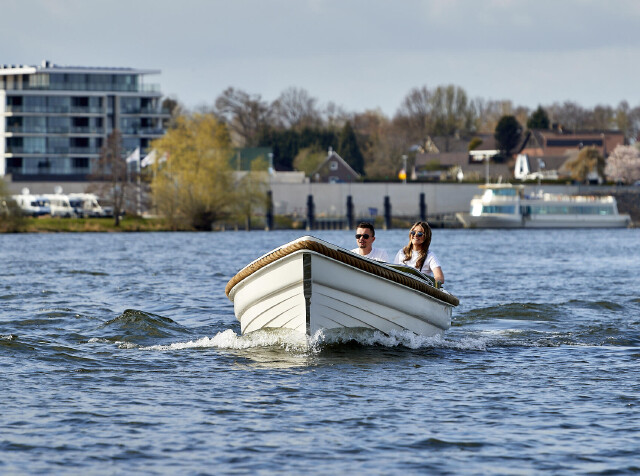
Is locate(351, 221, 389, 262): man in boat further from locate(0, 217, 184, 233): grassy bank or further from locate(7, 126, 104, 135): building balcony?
locate(7, 126, 104, 135): building balcony

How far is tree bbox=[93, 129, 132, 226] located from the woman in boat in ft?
232

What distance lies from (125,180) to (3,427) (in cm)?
8117

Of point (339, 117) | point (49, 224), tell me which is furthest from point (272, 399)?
point (339, 117)

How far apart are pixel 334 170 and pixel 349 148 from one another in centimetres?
676

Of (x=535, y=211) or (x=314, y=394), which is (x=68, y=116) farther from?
(x=314, y=394)

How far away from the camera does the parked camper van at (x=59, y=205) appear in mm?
93000

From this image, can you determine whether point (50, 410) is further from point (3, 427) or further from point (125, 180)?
point (125, 180)

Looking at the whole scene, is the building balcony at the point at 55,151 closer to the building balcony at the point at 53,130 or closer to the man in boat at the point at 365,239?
the building balcony at the point at 53,130

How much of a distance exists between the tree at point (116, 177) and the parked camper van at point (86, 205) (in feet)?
3.94

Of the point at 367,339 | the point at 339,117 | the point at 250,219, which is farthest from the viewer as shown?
the point at 339,117

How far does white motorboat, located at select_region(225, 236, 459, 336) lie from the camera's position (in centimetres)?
1406

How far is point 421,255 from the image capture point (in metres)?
15.8

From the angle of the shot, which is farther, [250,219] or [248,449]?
[250,219]

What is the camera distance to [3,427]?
1096 centimetres
